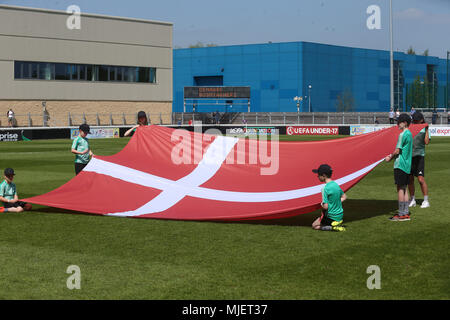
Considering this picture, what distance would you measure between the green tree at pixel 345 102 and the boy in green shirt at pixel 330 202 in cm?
10033

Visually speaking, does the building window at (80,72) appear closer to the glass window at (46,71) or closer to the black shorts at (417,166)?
the glass window at (46,71)

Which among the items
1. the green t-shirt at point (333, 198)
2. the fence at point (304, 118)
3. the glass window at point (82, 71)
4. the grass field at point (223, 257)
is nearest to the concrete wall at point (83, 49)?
the glass window at point (82, 71)

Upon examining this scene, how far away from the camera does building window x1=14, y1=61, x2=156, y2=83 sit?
5616 cm

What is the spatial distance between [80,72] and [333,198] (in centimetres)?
5164

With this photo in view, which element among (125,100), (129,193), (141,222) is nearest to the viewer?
(141,222)

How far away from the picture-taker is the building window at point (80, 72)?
56.2m

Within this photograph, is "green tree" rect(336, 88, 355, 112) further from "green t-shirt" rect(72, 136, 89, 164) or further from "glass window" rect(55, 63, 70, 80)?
"green t-shirt" rect(72, 136, 89, 164)

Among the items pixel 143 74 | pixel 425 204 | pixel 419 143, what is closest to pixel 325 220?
pixel 419 143

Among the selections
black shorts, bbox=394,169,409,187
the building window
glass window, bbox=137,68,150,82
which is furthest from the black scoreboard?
black shorts, bbox=394,169,409,187
